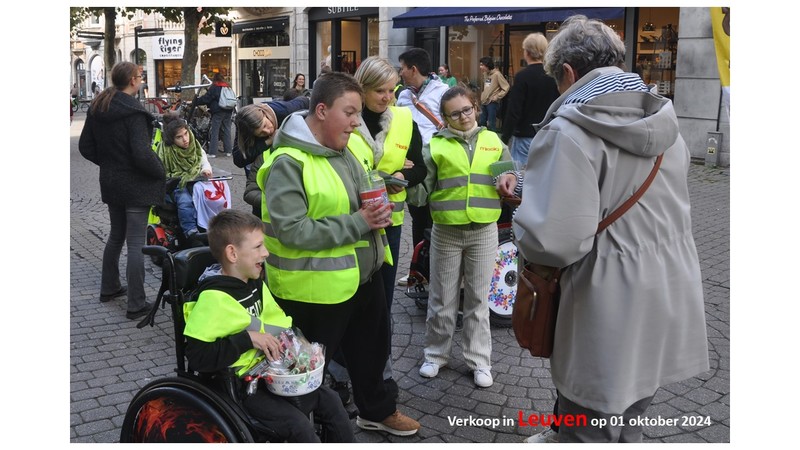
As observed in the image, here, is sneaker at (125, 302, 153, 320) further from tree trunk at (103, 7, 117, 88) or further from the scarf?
tree trunk at (103, 7, 117, 88)

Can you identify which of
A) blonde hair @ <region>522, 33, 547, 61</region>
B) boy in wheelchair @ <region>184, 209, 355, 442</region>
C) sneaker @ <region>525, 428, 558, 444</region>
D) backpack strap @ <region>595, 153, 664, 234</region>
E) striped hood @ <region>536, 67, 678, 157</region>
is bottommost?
sneaker @ <region>525, 428, 558, 444</region>

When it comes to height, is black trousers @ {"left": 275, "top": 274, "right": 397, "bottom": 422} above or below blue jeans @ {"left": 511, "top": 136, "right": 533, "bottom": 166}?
below

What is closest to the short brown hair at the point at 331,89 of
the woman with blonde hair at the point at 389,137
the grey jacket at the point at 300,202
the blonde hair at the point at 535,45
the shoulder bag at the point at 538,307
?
the grey jacket at the point at 300,202

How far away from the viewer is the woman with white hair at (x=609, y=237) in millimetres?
2539

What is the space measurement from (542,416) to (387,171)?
1.55 meters

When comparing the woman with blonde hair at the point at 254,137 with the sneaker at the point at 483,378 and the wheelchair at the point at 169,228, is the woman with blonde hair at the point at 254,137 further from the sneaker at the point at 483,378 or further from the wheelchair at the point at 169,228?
the wheelchair at the point at 169,228

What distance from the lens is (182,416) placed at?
289 centimetres

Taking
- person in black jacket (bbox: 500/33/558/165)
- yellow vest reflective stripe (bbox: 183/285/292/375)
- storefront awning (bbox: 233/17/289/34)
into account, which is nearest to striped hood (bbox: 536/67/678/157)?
yellow vest reflective stripe (bbox: 183/285/292/375)

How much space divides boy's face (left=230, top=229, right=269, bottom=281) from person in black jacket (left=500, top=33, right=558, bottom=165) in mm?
5069

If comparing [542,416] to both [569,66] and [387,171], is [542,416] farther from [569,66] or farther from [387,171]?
[569,66]

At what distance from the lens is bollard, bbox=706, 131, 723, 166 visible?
1229cm

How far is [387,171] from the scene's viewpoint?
13.7 feet

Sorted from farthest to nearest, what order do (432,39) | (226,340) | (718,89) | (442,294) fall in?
(432,39) → (718,89) → (442,294) → (226,340)
